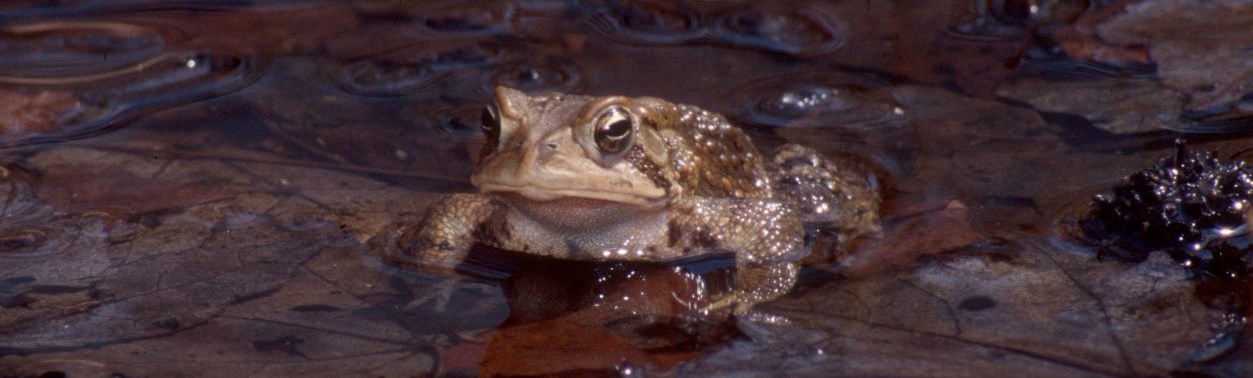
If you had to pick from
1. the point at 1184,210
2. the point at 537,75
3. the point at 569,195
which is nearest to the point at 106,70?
the point at 537,75

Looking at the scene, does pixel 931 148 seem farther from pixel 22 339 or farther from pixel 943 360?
pixel 22 339

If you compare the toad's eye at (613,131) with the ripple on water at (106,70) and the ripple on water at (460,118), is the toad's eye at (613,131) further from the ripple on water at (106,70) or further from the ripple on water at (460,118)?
the ripple on water at (106,70)

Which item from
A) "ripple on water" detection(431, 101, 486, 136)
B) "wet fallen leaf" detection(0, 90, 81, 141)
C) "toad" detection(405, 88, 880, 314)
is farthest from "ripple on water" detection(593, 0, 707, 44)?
"wet fallen leaf" detection(0, 90, 81, 141)

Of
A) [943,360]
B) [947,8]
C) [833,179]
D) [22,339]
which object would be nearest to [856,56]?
[947,8]

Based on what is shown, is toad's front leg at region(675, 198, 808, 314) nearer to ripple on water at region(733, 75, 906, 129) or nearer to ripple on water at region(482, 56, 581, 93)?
ripple on water at region(733, 75, 906, 129)

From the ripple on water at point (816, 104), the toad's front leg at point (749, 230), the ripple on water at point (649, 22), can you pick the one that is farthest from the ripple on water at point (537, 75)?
the toad's front leg at point (749, 230)

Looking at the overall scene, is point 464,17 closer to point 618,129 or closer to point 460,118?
point 460,118
